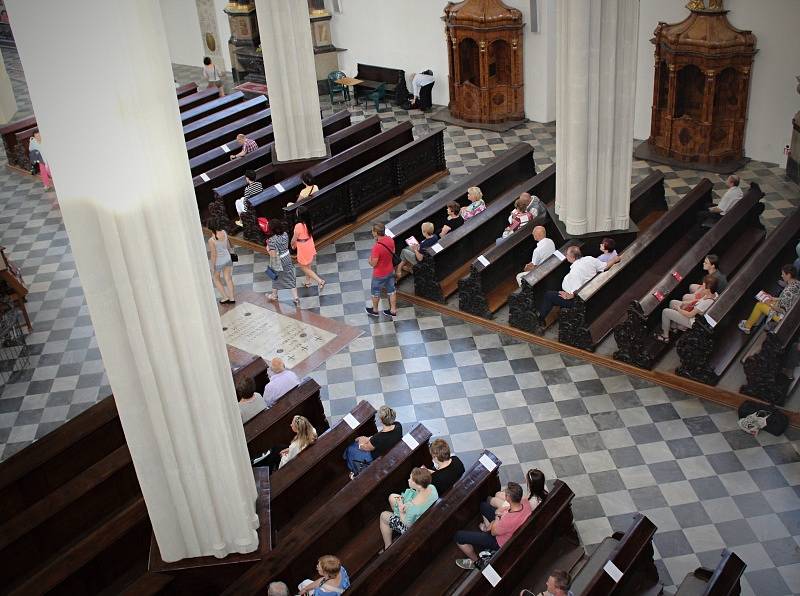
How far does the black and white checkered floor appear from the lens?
822 cm

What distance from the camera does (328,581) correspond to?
6789 millimetres

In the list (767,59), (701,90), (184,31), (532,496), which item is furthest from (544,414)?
(184,31)

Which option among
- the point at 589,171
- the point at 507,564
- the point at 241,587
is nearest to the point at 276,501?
the point at 241,587

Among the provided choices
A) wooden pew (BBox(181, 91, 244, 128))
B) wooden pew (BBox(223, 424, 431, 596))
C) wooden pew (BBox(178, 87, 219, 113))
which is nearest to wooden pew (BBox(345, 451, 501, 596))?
wooden pew (BBox(223, 424, 431, 596))

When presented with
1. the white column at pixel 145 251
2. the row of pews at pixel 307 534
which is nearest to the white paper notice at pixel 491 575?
the row of pews at pixel 307 534

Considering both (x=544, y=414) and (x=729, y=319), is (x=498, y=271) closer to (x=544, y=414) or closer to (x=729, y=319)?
(x=544, y=414)

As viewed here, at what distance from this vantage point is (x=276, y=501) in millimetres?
7895

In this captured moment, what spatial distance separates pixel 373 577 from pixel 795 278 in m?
6.14

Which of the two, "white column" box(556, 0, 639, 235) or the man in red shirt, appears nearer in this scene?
"white column" box(556, 0, 639, 235)

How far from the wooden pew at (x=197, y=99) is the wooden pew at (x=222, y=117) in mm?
965

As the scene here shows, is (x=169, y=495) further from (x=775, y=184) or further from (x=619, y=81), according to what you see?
Result: (x=775, y=184)

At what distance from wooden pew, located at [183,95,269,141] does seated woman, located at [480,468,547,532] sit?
441 inches

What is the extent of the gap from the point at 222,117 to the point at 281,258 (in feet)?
21.7

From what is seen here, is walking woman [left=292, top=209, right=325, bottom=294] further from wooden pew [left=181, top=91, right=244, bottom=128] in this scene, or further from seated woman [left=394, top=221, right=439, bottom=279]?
wooden pew [left=181, top=91, right=244, bottom=128]
